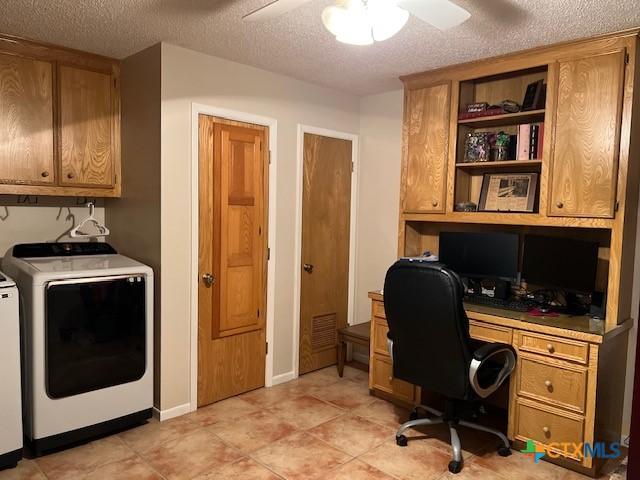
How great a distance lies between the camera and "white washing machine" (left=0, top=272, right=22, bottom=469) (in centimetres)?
246

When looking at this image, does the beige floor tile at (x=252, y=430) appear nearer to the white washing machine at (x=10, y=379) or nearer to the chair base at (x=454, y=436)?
the chair base at (x=454, y=436)

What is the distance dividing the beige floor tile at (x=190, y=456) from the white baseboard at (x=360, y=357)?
1.78 meters

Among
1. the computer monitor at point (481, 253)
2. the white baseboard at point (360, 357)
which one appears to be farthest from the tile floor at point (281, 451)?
the computer monitor at point (481, 253)

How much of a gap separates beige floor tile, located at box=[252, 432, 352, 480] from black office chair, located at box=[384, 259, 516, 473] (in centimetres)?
61

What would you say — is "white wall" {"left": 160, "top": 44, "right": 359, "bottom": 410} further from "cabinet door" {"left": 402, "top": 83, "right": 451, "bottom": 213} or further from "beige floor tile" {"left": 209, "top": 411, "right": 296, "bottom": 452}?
"cabinet door" {"left": 402, "top": 83, "right": 451, "bottom": 213}

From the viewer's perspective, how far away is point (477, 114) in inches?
126

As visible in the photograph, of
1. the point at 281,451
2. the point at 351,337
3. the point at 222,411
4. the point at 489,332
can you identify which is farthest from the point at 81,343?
the point at 489,332

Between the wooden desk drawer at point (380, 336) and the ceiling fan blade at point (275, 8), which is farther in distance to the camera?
the wooden desk drawer at point (380, 336)

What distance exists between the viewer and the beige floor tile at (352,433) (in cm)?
281

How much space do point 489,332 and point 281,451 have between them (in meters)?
1.40

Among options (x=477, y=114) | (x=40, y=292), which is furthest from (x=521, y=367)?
(x=40, y=292)

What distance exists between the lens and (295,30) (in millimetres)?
2646

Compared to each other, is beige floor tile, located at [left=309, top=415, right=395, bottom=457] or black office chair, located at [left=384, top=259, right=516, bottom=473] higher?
black office chair, located at [left=384, top=259, right=516, bottom=473]

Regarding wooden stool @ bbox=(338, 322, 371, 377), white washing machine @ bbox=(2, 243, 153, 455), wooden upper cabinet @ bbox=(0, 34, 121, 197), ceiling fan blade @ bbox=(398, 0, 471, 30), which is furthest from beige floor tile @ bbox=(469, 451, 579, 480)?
wooden upper cabinet @ bbox=(0, 34, 121, 197)
